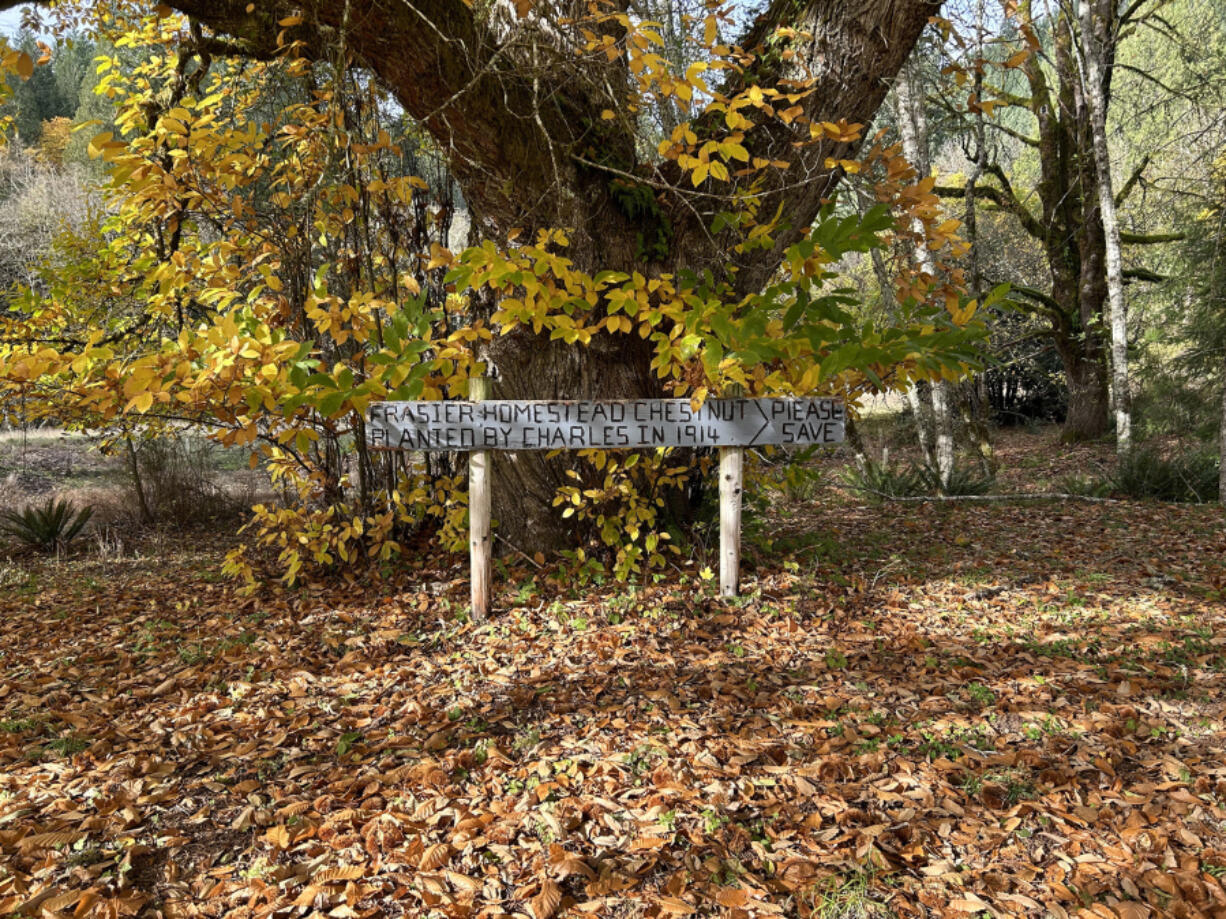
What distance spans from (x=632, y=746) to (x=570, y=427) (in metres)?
1.57

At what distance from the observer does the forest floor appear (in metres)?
1.88

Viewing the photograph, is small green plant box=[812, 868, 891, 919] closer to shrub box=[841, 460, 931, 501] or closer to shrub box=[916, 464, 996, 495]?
shrub box=[841, 460, 931, 501]

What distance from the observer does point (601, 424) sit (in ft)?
11.6

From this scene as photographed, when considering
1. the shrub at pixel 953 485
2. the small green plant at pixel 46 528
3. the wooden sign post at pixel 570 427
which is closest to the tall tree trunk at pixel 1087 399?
the shrub at pixel 953 485

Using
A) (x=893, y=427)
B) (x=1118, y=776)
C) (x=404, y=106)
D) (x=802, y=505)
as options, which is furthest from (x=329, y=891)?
(x=893, y=427)

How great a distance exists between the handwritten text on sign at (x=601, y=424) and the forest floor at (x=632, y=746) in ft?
2.80

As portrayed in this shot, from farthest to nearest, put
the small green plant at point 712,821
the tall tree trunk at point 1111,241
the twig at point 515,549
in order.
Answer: the tall tree trunk at point 1111,241 < the twig at point 515,549 < the small green plant at point 712,821

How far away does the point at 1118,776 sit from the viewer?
225 centimetres

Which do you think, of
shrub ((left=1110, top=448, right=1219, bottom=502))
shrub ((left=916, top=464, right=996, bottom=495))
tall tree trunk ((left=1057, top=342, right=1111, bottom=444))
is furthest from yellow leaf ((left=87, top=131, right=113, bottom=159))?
tall tree trunk ((left=1057, top=342, right=1111, bottom=444))

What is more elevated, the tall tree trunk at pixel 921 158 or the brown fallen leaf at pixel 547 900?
the tall tree trunk at pixel 921 158

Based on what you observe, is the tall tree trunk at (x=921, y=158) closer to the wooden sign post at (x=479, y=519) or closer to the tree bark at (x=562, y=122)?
the tree bark at (x=562, y=122)

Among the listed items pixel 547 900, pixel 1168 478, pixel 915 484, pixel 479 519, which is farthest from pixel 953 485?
pixel 547 900

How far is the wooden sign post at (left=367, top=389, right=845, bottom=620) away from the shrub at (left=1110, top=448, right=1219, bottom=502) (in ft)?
15.8

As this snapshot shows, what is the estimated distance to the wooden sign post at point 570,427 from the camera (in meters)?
3.46
